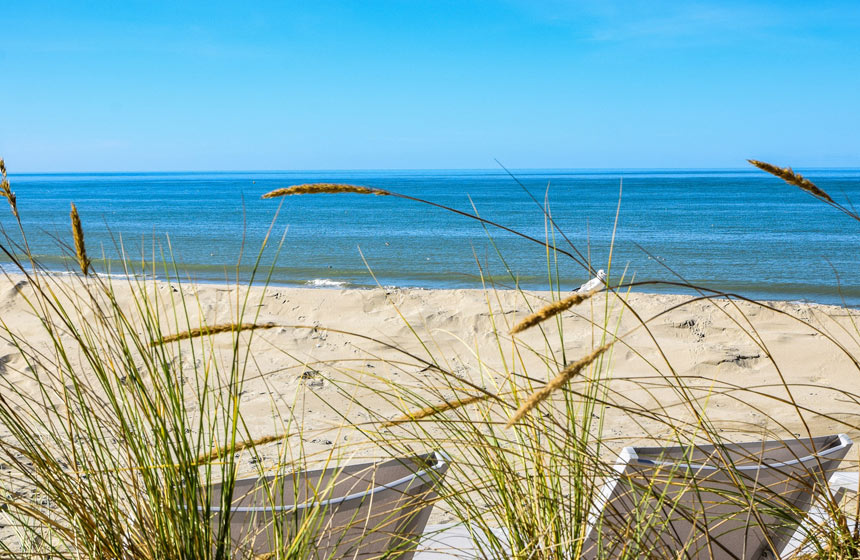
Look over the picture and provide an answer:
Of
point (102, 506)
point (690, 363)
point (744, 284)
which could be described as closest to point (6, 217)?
point (744, 284)

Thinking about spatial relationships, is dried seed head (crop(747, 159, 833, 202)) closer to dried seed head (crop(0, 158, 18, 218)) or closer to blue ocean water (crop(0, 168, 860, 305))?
dried seed head (crop(0, 158, 18, 218))

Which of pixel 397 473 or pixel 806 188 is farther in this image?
pixel 397 473

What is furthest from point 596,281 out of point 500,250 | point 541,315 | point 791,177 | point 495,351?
point 500,250

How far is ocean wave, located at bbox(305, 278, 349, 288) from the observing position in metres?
10.4

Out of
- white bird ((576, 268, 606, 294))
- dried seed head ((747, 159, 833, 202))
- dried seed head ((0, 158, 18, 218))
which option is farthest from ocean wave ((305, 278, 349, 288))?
dried seed head ((747, 159, 833, 202))

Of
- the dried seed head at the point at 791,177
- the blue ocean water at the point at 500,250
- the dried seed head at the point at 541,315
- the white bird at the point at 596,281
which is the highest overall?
the dried seed head at the point at 791,177

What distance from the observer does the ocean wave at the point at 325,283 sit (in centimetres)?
1041

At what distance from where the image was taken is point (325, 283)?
1068 centimetres

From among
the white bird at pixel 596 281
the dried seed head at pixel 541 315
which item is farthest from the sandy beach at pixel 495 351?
the dried seed head at pixel 541 315

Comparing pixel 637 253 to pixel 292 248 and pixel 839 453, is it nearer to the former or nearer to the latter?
pixel 292 248

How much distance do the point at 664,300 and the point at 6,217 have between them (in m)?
29.1

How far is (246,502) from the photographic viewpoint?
4.93 feet

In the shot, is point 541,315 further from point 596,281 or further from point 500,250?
point 500,250

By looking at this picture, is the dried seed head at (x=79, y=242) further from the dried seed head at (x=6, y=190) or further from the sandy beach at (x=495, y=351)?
the sandy beach at (x=495, y=351)
